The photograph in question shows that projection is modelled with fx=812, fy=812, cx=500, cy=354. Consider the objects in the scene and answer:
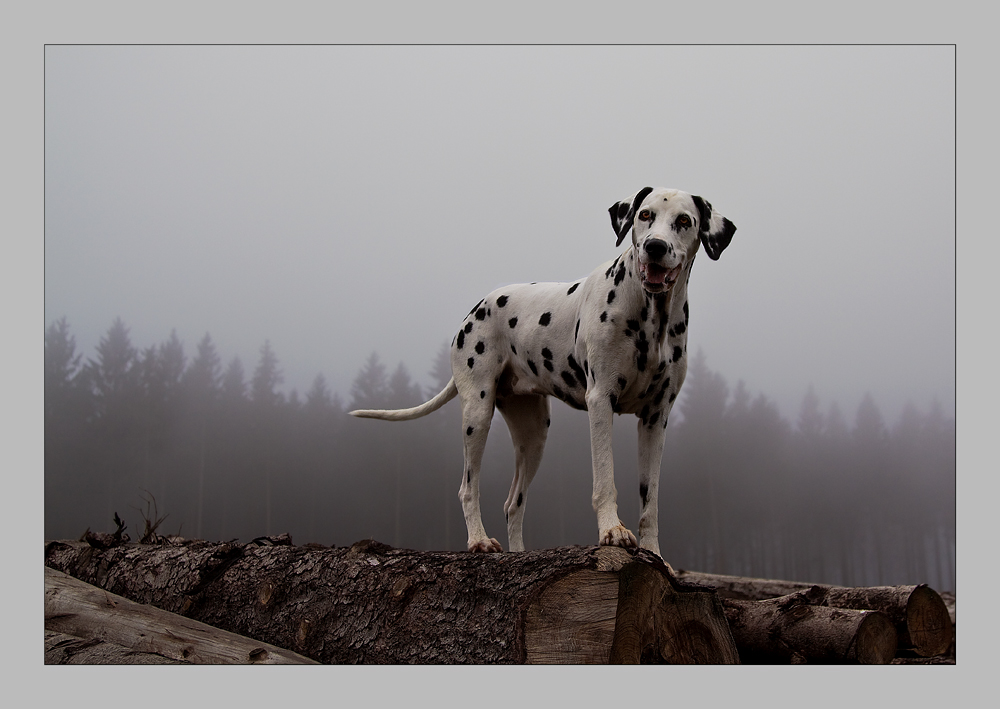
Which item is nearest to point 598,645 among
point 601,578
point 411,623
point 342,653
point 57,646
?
point 601,578

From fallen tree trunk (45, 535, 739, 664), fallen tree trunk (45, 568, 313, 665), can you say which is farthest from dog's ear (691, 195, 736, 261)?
fallen tree trunk (45, 568, 313, 665)

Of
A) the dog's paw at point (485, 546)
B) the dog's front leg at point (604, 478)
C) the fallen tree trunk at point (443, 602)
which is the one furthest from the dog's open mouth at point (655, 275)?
the dog's paw at point (485, 546)

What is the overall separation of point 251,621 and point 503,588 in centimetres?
195

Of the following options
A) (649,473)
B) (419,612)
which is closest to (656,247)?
(649,473)

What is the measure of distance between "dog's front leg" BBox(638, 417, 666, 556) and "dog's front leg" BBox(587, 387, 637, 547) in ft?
1.73

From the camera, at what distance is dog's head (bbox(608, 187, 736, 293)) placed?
473cm

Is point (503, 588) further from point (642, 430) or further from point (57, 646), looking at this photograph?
point (57, 646)

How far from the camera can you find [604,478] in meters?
4.88

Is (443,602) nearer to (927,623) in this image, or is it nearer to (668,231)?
(668,231)

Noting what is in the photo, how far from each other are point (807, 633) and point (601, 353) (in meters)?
2.34

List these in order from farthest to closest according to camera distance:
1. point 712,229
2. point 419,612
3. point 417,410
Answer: point 417,410 → point 712,229 → point 419,612

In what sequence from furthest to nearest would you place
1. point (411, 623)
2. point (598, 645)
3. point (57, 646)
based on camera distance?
1. point (57, 646)
2. point (411, 623)
3. point (598, 645)

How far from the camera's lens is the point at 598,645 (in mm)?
4180

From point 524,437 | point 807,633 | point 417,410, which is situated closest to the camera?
point 807,633
